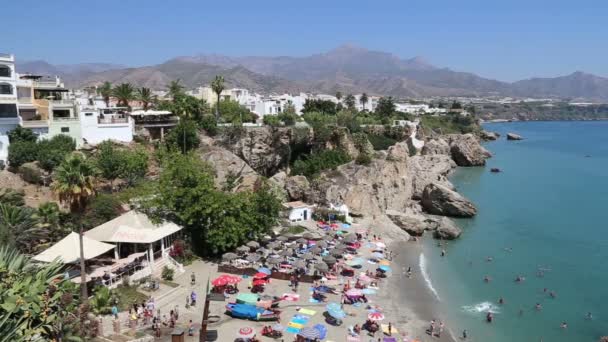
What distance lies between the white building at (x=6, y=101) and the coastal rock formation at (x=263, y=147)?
65.7ft

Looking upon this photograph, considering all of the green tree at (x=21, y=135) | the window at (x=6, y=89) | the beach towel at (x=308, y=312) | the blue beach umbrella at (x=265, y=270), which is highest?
the window at (x=6, y=89)

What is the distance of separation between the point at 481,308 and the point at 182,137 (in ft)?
104

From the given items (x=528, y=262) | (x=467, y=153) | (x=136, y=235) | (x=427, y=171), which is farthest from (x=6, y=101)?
(x=467, y=153)

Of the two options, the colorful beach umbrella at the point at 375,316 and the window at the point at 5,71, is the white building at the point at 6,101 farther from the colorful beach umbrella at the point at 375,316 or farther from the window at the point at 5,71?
the colorful beach umbrella at the point at 375,316

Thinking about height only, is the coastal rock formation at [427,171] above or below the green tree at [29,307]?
below

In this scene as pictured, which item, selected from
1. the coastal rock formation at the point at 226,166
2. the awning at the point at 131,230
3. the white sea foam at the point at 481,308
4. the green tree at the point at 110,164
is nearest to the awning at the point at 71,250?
the awning at the point at 131,230

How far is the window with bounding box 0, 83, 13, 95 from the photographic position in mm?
38656

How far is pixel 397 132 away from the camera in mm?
78812

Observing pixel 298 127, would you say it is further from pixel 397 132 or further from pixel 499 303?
pixel 499 303

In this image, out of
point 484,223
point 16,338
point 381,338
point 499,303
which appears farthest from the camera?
point 484,223

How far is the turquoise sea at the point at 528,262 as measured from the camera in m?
27.9

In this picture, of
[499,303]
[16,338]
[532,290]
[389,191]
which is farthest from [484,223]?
[16,338]

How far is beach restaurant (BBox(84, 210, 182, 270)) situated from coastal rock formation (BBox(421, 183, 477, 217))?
31108 millimetres

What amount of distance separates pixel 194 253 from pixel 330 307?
37.7 ft
